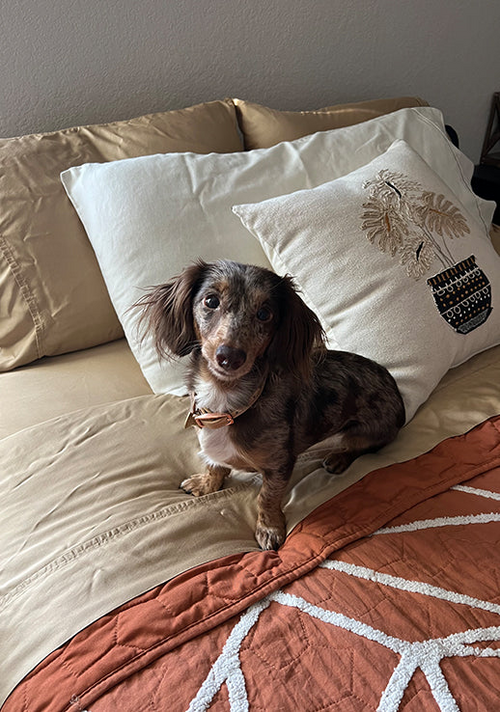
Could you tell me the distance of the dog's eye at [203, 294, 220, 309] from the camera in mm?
1181

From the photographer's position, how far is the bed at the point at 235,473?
0.87 meters

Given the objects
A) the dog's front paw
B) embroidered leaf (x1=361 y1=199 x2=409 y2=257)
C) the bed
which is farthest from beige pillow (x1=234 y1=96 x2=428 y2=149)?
the dog's front paw

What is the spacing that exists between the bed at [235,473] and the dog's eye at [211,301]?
1.25 feet

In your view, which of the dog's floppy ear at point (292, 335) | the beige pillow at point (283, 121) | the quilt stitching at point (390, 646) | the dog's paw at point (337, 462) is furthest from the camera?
the beige pillow at point (283, 121)

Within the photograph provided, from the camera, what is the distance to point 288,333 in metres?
1.22

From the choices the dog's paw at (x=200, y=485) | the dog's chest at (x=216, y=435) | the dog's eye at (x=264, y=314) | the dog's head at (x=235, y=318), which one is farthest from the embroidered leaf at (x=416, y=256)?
the dog's paw at (x=200, y=485)

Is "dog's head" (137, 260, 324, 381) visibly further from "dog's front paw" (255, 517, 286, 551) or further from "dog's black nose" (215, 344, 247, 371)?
"dog's front paw" (255, 517, 286, 551)

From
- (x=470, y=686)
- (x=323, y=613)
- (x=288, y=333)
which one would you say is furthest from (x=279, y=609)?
(x=288, y=333)

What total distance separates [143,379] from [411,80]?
6.29ft

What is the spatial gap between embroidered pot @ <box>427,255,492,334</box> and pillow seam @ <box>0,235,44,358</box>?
1.07 metres

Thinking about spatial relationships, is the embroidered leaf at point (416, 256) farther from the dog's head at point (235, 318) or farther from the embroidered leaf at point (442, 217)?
the dog's head at point (235, 318)

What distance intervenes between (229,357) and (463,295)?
30.5 inches

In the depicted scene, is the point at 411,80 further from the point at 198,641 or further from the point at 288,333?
the point at 198,641

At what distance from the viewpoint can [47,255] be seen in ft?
5.32
